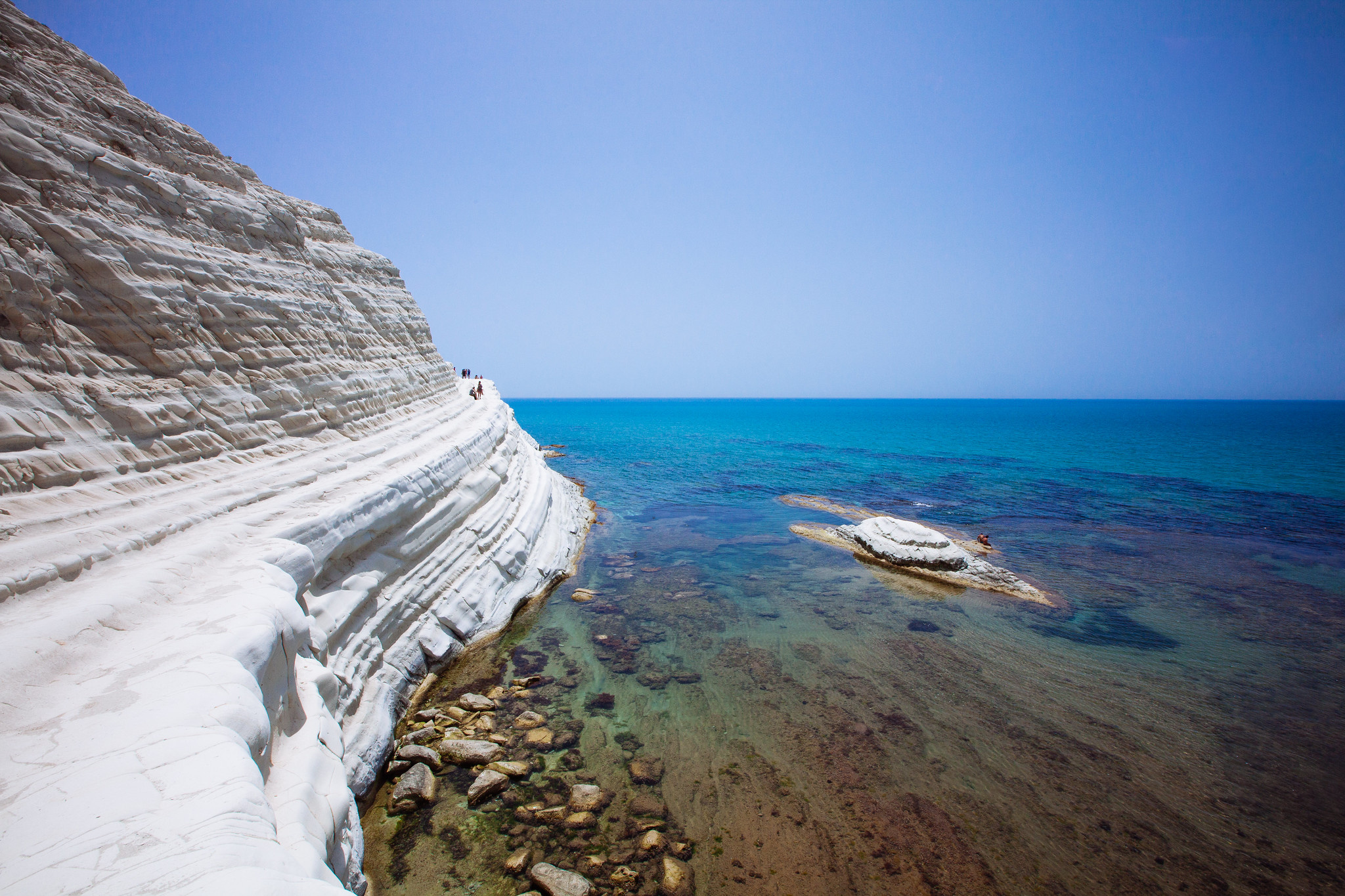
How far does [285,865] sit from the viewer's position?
272cm

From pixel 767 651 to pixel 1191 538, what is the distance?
65.0 feet

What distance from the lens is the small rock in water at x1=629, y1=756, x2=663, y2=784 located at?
664 centimetres

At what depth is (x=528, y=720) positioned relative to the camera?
763cm

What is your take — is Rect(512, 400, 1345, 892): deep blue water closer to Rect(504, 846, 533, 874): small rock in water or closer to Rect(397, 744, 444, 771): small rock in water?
Rect(504, 846, 533, 874): small rock in water

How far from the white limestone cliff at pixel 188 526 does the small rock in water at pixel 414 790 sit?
0.38 m

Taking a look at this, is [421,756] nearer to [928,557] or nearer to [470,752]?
[470,752]

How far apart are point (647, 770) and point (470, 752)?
236 centimetres

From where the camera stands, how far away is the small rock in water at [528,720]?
7.52 meters

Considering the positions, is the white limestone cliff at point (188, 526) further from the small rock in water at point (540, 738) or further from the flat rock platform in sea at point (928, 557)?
the flat rock platform in sea at point (928, 557)

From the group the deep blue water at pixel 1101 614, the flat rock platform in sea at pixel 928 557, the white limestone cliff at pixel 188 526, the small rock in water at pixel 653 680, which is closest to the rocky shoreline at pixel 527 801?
the white limestone cliff at pixel 188 526

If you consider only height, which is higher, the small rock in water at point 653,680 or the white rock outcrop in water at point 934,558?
the white rock outcrop in water at point 934,558

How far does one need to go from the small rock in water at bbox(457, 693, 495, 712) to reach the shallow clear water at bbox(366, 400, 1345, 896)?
2.01 feet

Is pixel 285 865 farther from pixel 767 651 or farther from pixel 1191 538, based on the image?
pixel 1191 538

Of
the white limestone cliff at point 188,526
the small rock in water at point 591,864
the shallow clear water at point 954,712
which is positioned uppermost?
the white limestone cliff at point 188,526
